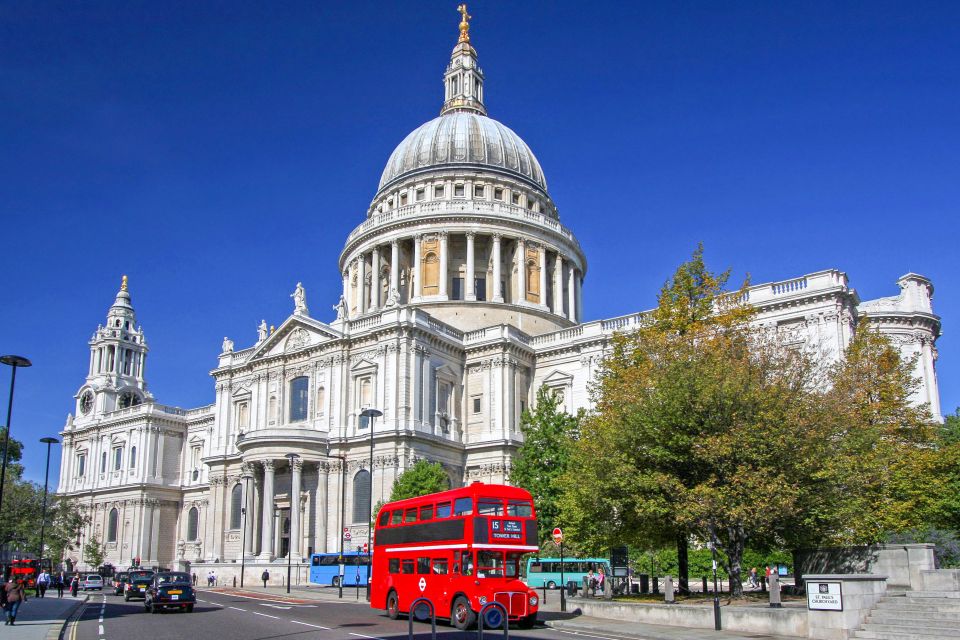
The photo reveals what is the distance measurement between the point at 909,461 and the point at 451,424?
3456 centimetres

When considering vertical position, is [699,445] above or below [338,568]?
above

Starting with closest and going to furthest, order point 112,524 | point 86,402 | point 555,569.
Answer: point 555,569 → point 112,524 → point 86,402

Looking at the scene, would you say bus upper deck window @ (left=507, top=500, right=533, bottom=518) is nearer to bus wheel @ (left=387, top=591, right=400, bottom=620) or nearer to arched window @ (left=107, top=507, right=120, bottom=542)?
bus wheel @ (left=387, top=591, right=400, bottom=620)

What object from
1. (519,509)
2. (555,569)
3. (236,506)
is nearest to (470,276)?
(236,506)

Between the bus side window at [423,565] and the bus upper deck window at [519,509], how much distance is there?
3.48 metres

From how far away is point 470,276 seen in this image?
7456 centimetres

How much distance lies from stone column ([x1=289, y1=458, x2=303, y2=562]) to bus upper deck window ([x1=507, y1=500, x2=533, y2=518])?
104 feet

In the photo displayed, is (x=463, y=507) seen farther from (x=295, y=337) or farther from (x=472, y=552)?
(x=295, y=337)

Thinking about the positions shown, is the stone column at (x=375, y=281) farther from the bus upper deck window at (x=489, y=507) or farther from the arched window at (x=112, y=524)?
the bus upper deck window at (x=489, y=507)

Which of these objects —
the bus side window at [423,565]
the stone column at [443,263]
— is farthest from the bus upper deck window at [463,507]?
the stone column at [443,263]

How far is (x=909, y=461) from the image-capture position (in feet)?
112

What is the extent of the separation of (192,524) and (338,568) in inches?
1551

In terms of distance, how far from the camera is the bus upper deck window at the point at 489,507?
90.8 feet

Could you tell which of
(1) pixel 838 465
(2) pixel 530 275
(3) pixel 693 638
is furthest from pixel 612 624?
(2) pixel 530 275
